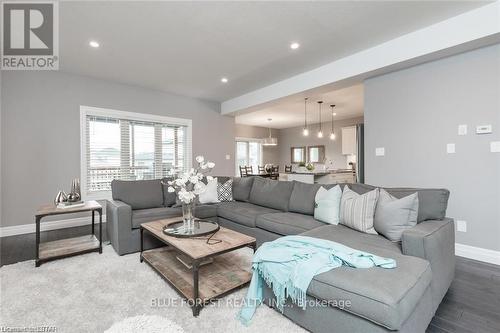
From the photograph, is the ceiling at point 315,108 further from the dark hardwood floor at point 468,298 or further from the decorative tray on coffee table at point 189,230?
the dark hardwood floor at point 468,298

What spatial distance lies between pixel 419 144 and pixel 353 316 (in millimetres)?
2838

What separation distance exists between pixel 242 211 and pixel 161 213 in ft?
3.66

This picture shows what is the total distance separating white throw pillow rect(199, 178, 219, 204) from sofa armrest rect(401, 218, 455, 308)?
2.75 meters

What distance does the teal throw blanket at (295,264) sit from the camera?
1.54m

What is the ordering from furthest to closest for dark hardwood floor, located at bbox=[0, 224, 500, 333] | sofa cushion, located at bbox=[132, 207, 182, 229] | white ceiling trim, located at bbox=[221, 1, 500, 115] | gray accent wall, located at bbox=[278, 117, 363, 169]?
1. gray accent wall, located at bbox=[278, 117, 363, 169]
2. sofa cushion, located at bbox=[132, 207, 182, 229]
3. white ceiling trim, located at bbox=[221, 1, 500, 115]
4. dark hardwood floor, located at bbox=[0, 224, 500, 333]

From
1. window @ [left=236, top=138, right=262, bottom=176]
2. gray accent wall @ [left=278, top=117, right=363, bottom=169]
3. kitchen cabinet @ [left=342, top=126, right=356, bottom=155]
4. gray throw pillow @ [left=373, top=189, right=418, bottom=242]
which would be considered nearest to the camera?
gray throw pillow @ [left=373, top=189, right=418, bottom=242]

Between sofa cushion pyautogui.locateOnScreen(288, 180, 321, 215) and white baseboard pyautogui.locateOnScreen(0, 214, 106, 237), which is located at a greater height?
sofa cushion pyautogui.locateOnScreen(288, 180, 321, 215)

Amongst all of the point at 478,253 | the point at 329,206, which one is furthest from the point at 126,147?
the point at 478,253

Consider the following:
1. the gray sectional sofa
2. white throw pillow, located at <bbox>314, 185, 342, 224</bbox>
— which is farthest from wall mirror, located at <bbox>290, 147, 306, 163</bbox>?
white throw pillow, located at <bbox>314, 185, 342, 224</bbox>

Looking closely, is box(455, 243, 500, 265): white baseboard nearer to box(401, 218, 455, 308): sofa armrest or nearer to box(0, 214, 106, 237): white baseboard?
box(401, 218, 455, 308): sofa armrest

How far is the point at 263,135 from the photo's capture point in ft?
35.4

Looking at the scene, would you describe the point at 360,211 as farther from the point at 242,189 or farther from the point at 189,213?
the point at 242,189

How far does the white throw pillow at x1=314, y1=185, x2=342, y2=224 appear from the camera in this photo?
8.53 ft

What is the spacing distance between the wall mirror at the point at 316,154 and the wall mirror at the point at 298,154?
0.27 metres
